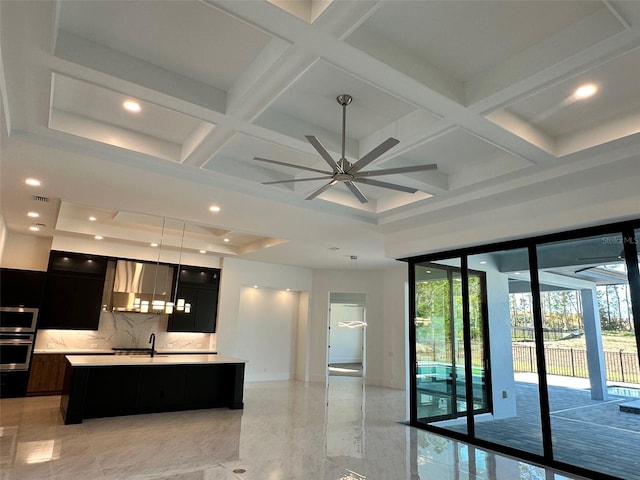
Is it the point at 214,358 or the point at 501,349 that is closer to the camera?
the point at 501,349

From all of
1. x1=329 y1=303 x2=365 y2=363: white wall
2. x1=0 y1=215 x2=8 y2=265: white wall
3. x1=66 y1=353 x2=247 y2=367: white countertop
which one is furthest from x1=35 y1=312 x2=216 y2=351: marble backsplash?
x1=329 y1=303 x2=365 y2=363: white wall

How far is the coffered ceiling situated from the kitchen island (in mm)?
2590

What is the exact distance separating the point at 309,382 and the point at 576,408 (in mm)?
6781

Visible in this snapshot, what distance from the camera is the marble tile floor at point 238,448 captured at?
3.97 metres

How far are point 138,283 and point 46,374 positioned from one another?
2.33 meters

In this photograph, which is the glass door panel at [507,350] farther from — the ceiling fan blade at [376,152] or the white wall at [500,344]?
the ceiling fan blade at [376,152]

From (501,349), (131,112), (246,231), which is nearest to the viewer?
(131,112)

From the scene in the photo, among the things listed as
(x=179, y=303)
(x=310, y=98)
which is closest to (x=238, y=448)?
(x=179, y=303)

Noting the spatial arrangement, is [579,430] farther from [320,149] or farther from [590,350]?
[320,149]

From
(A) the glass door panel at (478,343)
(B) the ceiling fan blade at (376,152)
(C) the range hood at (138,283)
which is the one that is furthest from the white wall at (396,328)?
(B) the ceiling fan blade at (376,152)

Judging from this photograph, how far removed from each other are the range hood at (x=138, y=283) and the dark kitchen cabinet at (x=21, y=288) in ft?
4.28

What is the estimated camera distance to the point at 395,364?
995 centimetres

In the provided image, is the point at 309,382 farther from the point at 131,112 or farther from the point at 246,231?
the point at 131,112

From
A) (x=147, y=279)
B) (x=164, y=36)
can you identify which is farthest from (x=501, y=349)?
(x=147, y=279)
